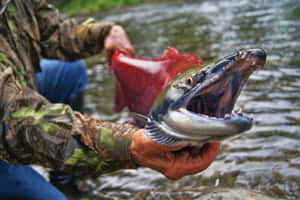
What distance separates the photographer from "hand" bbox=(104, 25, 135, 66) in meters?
1.90

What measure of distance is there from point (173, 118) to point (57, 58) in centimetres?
169

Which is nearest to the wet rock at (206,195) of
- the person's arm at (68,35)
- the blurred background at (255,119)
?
the blurred background at (255,119)

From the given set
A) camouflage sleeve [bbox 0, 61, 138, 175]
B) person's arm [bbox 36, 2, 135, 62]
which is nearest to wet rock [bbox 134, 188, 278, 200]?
camouflage sleeve [bbox 0, 61, 138, 175]

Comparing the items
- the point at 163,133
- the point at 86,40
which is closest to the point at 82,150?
the point at 163,133

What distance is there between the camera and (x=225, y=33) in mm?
5742

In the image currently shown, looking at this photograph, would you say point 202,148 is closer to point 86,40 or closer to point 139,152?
point 139,152

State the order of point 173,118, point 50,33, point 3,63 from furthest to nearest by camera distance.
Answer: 1. point 50,33
2. point 3,63
3. point 173,118

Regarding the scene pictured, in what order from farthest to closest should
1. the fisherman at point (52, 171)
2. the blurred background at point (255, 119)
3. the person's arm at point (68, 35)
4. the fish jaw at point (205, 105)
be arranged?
the person's arm at point (68, 35)
the blurred background at point (255, 119)
the fisherman at point (52, 171)
the fish jaw at point (205, 105)

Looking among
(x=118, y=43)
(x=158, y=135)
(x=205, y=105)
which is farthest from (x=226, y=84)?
(x=118, y=43)

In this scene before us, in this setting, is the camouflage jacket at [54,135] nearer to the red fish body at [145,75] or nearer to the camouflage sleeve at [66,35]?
the red fish body at [145,75]

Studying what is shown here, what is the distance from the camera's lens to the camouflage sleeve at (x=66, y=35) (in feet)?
7.24

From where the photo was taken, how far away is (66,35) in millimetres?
2311

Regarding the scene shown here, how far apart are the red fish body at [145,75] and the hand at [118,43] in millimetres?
109

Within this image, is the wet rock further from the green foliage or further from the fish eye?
the green foliage
